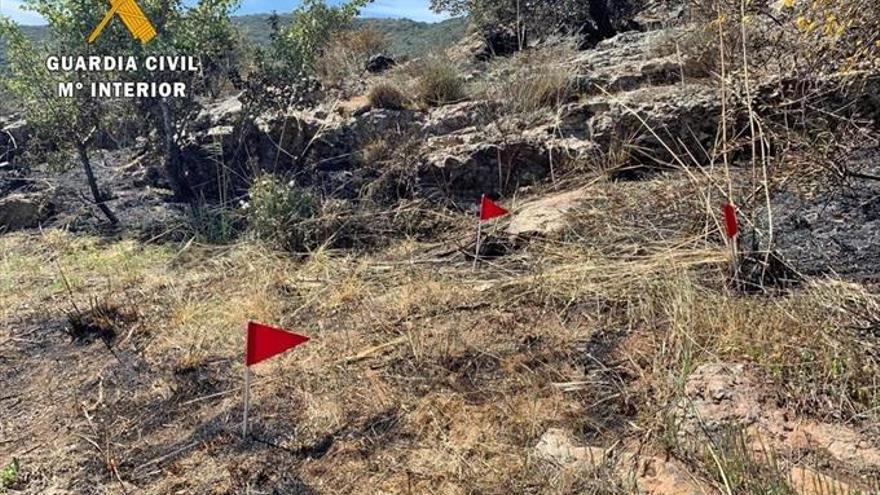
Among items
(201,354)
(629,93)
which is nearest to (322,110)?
(629,93)

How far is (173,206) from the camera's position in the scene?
7090mm

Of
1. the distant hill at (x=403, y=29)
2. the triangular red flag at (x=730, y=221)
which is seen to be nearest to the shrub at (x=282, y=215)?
the triangular red flag at (x=730, y=221)

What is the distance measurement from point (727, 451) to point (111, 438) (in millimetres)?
2621

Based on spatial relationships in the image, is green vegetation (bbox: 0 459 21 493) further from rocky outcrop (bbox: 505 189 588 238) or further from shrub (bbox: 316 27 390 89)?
shrub (bbox: 316 27 390 89)

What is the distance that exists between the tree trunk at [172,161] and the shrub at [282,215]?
1.92 metres

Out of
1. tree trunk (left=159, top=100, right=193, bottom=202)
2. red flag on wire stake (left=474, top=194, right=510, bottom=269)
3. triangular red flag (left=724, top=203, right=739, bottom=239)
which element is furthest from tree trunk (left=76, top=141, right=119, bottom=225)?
triangular red flag (left=724, top=203, right=739, bottom=239)

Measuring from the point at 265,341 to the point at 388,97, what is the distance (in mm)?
4366

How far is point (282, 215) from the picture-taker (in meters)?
5.46

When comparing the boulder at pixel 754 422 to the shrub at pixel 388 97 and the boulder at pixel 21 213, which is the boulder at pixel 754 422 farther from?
the boulder at pixel 21 213

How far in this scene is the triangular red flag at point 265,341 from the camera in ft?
9.39

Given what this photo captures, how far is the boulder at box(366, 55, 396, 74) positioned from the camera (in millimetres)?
8867

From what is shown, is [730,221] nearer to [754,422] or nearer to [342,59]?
[754,422]

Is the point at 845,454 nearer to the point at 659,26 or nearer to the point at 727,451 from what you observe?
the point at 727,451

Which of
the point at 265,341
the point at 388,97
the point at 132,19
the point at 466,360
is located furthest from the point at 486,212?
the point at 132,19
